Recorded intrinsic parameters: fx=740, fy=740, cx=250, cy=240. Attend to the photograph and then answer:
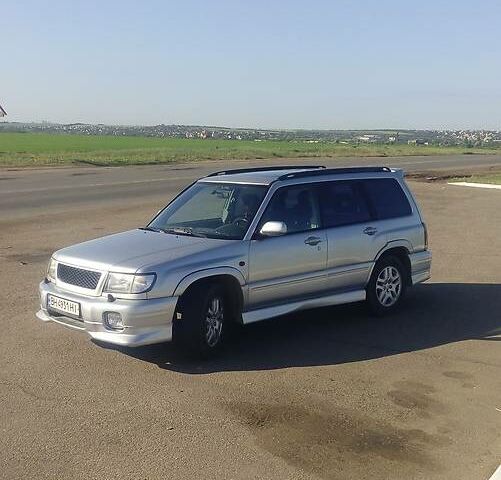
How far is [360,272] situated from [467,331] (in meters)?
1.24

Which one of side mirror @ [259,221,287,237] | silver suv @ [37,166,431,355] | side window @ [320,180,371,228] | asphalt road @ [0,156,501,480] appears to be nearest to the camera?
asphalt road @ [0,156,501,480]

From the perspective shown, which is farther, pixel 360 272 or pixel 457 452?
pixel 360 272

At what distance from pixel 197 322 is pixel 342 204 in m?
2.41

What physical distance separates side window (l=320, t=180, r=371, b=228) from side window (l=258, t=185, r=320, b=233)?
136 mm

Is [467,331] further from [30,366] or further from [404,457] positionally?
[30,366]

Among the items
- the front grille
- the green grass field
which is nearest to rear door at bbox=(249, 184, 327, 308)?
the front grille

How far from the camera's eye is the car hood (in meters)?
6.16

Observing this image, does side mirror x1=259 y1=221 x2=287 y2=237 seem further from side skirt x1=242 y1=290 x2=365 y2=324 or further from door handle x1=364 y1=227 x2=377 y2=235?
door handle x1=364 y1=227 x2=377 y2=235

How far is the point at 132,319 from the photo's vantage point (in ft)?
19.5

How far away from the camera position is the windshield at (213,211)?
7.01 m

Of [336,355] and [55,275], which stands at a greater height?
[55,275]

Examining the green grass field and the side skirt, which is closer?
the side skirt

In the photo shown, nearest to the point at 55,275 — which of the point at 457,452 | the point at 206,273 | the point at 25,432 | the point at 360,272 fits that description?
the point at 206,273

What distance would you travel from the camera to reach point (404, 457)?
457cm
